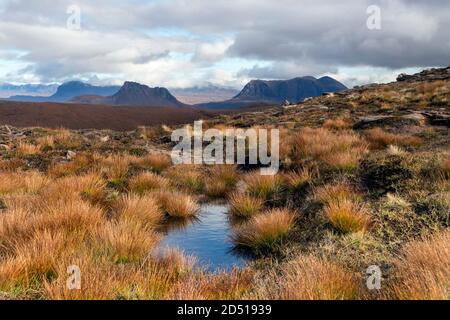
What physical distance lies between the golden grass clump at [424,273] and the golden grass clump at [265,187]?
5.27 m

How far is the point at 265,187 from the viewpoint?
11.0m

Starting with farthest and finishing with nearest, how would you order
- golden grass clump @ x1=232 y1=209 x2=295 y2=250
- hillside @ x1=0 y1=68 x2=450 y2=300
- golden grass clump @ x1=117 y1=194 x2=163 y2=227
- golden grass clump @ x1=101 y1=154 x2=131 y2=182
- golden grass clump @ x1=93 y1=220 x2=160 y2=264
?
golden grass clump @ x1=101 y1=154 x2=131 y2=182, golden grass clump @ x1=117 y1=194 x2=163 y2=227, golden grass clump @ x1=232 y1=209 x2=295 y2=250, golden grass clump @ x1=93 y1=220 x2=160 y2=264, hillside @ x1=0 y1=68 x2=450 y2=300

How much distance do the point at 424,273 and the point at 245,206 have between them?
5298mm

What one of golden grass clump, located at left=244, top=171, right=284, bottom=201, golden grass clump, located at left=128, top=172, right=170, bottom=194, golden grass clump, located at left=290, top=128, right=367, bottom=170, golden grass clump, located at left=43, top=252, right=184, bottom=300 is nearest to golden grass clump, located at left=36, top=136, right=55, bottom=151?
golden grass clump, located at left=128, top=172, right=170, bottom=194

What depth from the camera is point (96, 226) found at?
7.15m

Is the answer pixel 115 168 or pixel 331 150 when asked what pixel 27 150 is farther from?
pixel 331 150

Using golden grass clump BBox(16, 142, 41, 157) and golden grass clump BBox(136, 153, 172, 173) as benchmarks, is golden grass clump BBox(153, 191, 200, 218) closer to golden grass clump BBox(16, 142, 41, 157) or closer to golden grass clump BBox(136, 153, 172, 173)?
golden grass clump BBox(136, 153, 172, 173)

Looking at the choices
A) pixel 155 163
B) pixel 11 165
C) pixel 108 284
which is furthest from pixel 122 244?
pixel 11 165

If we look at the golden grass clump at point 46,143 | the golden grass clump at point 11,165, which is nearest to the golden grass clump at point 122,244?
the golden grass clump at point 11,165

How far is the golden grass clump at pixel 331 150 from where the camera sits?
1139cm

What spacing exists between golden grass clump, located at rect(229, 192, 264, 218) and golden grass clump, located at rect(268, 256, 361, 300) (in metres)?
4.48

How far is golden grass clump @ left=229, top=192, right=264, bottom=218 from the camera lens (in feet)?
31.4

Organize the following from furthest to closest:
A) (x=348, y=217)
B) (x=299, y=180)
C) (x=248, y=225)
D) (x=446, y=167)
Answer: (x=299, y=180)
(x=446, y=167)
(x=248, y=225)
(x=348, y=217)
